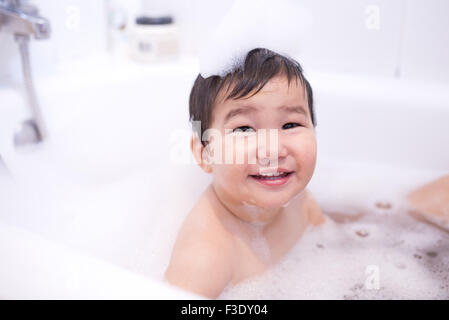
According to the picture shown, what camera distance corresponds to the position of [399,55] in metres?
1.28

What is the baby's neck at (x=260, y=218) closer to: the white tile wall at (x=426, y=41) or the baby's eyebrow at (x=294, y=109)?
the baby's eyebrow at (x=294, y=109)

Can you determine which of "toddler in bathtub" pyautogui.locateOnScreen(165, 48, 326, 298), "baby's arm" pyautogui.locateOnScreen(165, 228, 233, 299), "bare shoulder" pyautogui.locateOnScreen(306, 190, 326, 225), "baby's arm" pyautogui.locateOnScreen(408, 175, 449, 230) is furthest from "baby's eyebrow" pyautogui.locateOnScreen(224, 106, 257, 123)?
"baby's arm" pyautogui.locateOnScreen(408, 175, 449, 230)

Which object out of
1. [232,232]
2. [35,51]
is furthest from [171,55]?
[232,232]

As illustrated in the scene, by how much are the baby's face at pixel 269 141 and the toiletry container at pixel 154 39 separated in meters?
0.67

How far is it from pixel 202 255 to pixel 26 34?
0.70 m

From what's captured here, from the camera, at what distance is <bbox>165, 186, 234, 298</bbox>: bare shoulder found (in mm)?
834

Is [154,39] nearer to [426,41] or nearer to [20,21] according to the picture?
[20,21]

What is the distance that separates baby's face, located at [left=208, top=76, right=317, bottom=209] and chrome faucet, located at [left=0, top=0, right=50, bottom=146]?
0.56 metres

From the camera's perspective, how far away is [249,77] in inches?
31.8

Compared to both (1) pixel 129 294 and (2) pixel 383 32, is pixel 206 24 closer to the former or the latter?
(2) pixel 383 32

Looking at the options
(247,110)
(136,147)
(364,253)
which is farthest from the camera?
(136,147)

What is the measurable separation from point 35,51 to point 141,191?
0.49 m

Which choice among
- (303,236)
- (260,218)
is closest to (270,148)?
(260,218)
